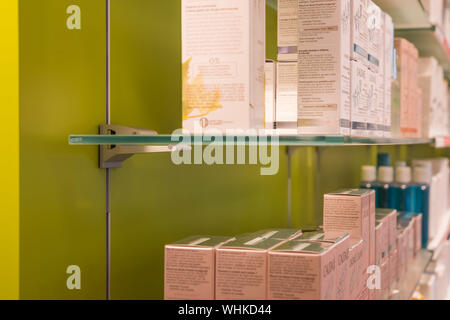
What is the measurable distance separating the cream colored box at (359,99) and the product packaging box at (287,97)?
0.13m

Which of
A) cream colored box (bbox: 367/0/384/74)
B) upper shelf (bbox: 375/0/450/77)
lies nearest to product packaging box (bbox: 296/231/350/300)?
cream colored box (bbox: 367/0/384/74)

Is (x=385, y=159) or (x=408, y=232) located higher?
(x=385, y=159)

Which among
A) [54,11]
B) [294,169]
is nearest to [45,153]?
[54,11]

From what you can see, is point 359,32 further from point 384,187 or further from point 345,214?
point 384,187

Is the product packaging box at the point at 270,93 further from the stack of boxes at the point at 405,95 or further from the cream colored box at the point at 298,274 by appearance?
the stack of boxes at the point at 405,95

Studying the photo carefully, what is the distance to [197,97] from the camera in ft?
3.21

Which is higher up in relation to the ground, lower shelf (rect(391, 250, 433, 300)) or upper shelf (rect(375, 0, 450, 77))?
upper shelf (rect(375, 0, 450, 77))

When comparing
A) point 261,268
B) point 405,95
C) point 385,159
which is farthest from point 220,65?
point 385,159

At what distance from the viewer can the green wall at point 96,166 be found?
96 cm

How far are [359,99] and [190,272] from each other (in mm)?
592

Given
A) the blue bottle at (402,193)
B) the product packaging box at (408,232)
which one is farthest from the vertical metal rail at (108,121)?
the blue bottle at (402,193)

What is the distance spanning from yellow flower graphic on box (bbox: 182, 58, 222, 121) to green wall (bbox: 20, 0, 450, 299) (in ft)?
0.74

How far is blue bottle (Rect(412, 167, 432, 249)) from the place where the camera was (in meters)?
2.69

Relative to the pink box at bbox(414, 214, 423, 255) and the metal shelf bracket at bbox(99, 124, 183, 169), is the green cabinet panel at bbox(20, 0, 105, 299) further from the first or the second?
the pink box at bbox(414, 214, 423, 255)
